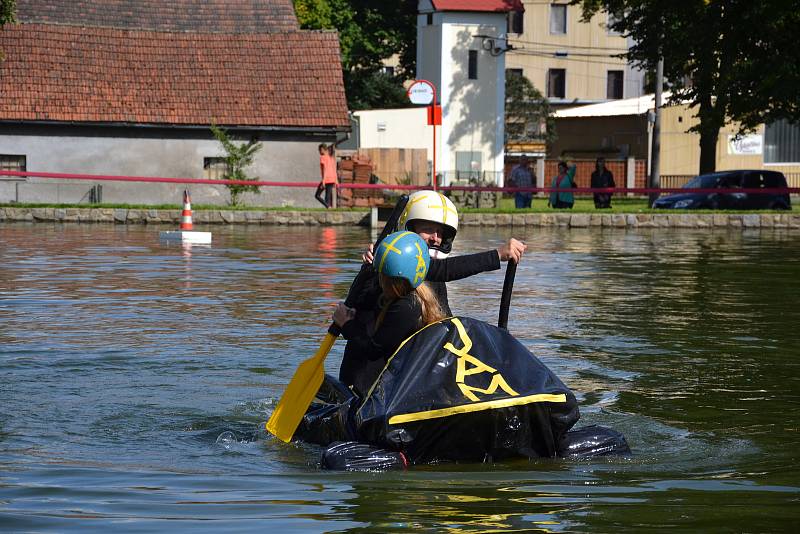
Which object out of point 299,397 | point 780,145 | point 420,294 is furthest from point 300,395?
point 780,145

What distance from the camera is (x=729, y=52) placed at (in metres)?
35.8

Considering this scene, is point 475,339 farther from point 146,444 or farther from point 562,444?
point 146,444

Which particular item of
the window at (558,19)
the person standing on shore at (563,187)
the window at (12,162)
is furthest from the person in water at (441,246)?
the window at (558,19)

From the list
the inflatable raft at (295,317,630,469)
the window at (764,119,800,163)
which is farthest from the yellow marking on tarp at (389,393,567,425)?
the window at (764,119,800,163)

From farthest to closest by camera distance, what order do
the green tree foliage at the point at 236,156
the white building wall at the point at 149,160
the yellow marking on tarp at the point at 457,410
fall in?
the white building wall at the point at 149,160
the green tree foliage at the point at 236,156
the yellow marking on tarp at the point at 457,410

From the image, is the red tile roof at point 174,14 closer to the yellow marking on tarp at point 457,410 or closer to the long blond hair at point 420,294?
the long blond hair at point 420,294

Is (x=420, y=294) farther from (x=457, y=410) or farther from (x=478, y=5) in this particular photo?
(x=478, y=5)

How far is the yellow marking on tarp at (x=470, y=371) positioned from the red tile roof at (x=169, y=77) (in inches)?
1336

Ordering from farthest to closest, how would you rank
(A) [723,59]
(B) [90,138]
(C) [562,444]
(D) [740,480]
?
1. (B) [90,138]
2. (A) [723,59]
3. (C) [562,444]
4. (D) [740,480]

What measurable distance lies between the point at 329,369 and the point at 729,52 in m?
27.7

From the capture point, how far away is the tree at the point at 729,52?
106 ft

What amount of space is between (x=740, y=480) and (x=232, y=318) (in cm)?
740

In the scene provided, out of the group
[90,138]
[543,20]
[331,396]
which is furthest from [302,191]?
[543,20]

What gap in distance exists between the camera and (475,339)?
6.70 metres
